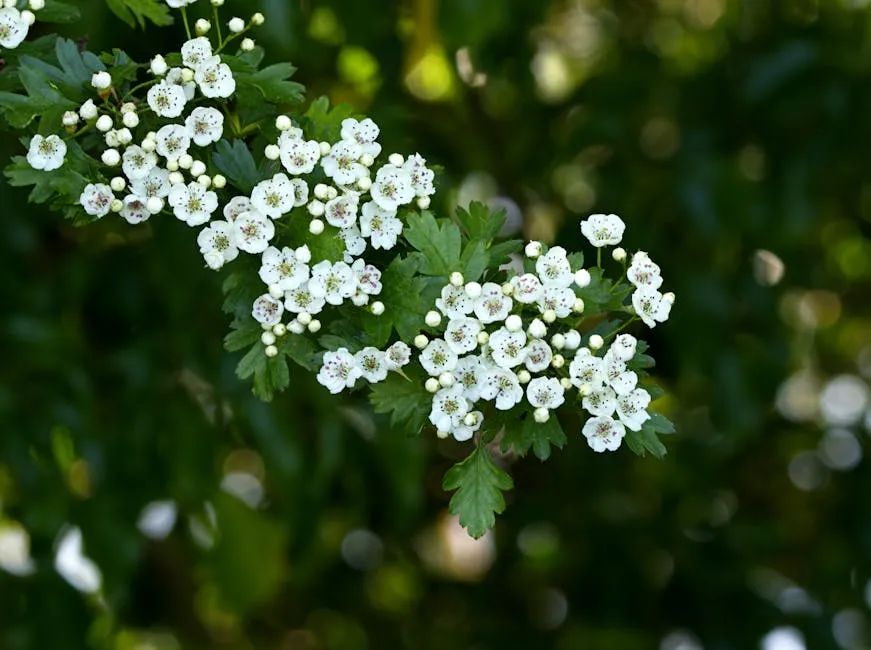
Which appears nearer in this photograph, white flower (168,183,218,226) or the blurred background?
white flower (168,183,218,226)

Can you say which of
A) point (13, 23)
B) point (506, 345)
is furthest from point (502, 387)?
point (13, 23)

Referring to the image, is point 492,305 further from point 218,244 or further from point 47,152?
point 47,152

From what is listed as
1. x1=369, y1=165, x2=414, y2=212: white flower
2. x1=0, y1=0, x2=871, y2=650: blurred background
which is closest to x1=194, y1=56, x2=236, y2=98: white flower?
x1=369, y1=165, x2=414, y2=212: white flower

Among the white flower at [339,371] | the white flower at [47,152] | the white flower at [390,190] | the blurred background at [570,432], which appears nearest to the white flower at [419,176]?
the white flower at [390,190]

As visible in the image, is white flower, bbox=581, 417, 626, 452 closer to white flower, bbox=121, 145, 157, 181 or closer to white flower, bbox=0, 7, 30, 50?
white flower, bbox=121, 145, 157, 181

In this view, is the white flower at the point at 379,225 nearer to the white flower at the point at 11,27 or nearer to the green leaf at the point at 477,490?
the green leaf at the point at 477,490

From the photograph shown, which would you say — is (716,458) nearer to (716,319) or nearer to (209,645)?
(716,319)

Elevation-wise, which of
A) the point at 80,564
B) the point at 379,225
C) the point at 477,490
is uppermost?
the point at 379,225

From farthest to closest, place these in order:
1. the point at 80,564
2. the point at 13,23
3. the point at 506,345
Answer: the point at 80,564
the point at 13,23
the point at 506,345

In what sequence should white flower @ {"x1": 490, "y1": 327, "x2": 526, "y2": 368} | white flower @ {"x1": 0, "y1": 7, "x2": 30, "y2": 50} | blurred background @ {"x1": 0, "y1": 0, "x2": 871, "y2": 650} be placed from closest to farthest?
white flower @ {"x1": 490, "y1": 327, "x2": 526, "y2": 368}, white flower @ {"x1": 0, "y1": 7, "x2": 30, "y2": 50}, blurred background @ {"x1": 0, "y1": 0, "x2": 871, "y2": 650}
